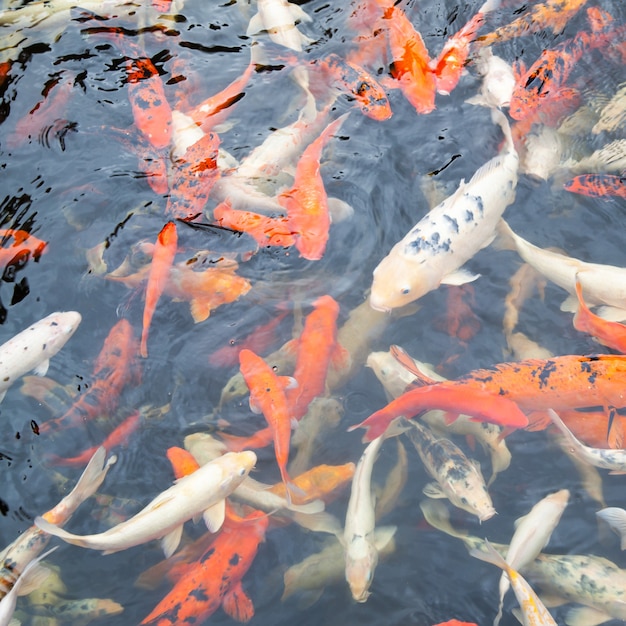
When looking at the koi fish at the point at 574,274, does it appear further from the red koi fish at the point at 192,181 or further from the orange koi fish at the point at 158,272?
the orange koi fish at the point at 158,272

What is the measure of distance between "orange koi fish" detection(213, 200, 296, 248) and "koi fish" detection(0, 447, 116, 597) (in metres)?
1.78

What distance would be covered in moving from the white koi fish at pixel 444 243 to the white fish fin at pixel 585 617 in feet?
6.66

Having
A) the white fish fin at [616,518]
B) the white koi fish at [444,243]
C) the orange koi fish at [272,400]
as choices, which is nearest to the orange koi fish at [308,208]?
the white koi fish at [444,243]

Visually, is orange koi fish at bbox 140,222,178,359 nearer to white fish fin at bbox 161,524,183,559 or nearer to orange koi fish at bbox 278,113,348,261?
orange koi fish at bbox 278,113,348,261

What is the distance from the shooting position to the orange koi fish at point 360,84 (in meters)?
5.22

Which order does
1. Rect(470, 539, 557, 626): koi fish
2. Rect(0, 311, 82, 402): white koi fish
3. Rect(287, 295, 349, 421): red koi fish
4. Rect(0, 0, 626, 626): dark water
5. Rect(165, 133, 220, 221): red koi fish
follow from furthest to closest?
Rect(165, 133, 220, 221): red koi fish, Rect(0, 311, 82, 402): white koi fish, Rect(287, 295, 349, 421): red koi fish, Rect(0, 0, 626, 626): dark water, Rect(470, 539, 557, 626): koi fish

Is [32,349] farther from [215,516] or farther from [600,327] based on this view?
[600,327]

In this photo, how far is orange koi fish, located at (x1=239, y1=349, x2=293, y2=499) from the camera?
389 cm

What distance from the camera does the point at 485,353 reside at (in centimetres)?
430

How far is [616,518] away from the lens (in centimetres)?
362

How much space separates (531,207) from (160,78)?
3.20 meters

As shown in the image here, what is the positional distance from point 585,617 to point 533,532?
51cm

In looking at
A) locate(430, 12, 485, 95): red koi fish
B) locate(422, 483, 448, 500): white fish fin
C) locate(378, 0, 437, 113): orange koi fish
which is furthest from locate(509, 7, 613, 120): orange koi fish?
locate(422, 483, 448, 500): white fish fin

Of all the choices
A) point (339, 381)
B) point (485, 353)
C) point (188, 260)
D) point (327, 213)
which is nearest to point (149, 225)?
point (188, 260)
